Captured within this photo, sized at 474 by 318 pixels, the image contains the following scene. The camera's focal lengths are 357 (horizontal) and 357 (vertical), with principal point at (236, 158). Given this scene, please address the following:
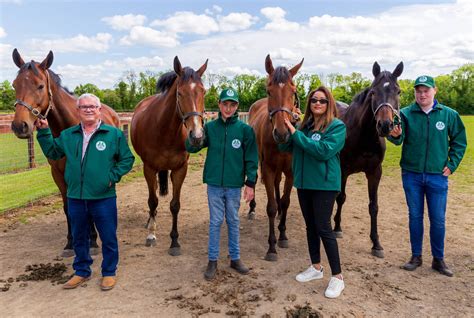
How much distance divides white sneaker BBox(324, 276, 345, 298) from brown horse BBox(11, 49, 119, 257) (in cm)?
302

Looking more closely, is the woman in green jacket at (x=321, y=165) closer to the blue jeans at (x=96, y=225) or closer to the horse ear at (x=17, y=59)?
the blue jeans at (x=96, y=225)

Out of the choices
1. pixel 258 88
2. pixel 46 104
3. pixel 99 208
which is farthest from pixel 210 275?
pixel 258 88

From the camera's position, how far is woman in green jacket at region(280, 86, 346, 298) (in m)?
3.43

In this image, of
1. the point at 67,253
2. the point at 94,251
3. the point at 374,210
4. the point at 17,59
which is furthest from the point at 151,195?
the point at 374,210

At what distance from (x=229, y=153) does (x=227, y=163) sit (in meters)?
0.11

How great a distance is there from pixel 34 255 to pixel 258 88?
1956 inches

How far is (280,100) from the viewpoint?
3705 millimetres

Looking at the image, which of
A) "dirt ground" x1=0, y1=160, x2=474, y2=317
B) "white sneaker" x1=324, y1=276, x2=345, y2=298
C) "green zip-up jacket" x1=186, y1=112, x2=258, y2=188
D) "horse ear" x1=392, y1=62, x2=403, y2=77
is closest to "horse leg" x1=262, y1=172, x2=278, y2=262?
"dirt ground" x1=0, y1=160, x2=474, y2=317

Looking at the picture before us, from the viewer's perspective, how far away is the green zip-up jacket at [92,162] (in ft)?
11.6

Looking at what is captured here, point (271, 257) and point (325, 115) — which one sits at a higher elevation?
point (325, 115)

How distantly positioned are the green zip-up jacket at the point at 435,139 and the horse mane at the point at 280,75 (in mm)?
1502

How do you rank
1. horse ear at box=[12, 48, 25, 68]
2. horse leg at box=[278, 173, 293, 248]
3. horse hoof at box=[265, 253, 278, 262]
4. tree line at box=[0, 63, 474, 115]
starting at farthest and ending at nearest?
tree line at box=[0, 63, 474, 115], horse leg at box=[278, 173, 293, 248], horse hoof at box=[265, 253, 278, 262], horse ear at box=[12, 48, 25, 68]

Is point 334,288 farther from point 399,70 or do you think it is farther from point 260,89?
point 260,89

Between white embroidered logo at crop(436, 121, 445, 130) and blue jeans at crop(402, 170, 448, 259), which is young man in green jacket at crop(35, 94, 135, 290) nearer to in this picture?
blue jeans at crop(402, 170, 448, 259)
